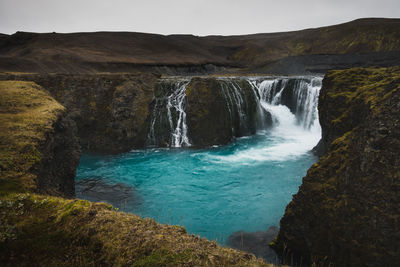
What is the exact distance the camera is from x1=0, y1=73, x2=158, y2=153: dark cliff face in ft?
62.2

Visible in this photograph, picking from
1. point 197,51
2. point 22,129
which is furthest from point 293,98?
point 197,51

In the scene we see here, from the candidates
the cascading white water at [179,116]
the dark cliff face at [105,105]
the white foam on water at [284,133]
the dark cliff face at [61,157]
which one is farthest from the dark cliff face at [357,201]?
the dark cliff face at [105,105]

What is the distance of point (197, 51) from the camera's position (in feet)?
Answer: 222

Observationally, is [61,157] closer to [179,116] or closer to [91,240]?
[91,240]

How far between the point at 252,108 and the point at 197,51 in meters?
49.9

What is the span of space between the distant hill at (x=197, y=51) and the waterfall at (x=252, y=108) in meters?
22.2

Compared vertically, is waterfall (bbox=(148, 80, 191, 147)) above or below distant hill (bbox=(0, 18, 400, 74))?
below

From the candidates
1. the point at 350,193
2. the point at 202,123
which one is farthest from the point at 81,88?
the point at 350,193

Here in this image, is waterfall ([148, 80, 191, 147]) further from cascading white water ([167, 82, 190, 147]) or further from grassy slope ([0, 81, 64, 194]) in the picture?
grassy slope ([0, 81, 64, 194])

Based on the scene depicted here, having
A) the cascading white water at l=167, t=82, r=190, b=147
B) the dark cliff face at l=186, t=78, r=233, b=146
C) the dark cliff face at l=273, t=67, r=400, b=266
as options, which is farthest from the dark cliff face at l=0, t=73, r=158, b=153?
the dark cliff face at l=273, t=67, r=400, b=266

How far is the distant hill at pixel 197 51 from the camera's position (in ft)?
136

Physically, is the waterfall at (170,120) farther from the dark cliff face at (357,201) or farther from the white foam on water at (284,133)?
the dark cliff face at (357,201)

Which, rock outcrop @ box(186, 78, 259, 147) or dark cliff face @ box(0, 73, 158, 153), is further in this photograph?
rock outcrop @ box(186, 78, 259, 147)

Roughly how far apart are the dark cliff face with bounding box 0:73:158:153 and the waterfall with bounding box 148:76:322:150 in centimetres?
122
